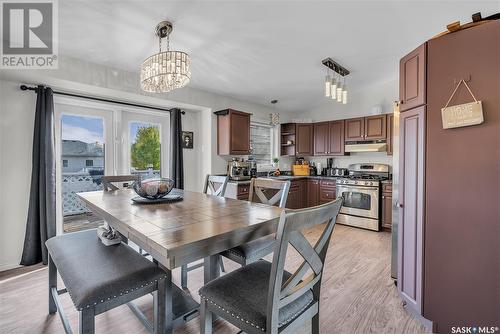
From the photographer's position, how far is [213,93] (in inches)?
160

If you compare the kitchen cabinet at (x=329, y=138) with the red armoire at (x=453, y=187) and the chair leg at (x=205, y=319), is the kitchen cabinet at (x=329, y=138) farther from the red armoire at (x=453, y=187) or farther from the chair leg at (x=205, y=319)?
the chair leg at (x=205, y=319)

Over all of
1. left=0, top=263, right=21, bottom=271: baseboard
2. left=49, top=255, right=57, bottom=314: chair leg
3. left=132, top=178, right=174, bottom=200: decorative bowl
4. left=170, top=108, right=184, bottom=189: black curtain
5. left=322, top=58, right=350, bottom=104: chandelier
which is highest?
left=322, top=58, right=350, bottom=104: chandelier

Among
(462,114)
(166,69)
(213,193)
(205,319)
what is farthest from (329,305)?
(166,69)

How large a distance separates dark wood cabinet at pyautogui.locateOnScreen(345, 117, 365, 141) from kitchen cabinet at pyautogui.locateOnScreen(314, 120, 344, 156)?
104 millimetres

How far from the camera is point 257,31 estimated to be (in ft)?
8.04

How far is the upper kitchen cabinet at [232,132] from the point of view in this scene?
3998 millimetres

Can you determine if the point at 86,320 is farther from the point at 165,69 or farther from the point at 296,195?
the point at 296,195

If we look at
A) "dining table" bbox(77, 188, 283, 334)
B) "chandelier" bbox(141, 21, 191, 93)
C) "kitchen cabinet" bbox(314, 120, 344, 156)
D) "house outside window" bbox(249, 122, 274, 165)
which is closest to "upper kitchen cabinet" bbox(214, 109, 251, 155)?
"house outside window" bbox(249, 122, 274, 165)

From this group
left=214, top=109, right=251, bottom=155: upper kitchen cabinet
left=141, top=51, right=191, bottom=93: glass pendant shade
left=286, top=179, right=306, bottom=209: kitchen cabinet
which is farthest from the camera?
left=286, top=179, right=306, bottom=209: kitchen cabinet

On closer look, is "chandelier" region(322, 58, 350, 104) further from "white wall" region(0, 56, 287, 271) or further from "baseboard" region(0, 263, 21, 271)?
"baseboard" region(0, 263, 21, 271)

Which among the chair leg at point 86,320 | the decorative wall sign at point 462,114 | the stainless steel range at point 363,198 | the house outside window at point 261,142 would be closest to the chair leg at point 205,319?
the chair leg at point 86,320

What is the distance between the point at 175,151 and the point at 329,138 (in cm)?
310

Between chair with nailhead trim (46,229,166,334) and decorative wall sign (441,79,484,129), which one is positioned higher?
decorative wall sign (441,79,484,129)

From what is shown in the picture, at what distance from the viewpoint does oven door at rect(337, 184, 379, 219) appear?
13.0 ft
